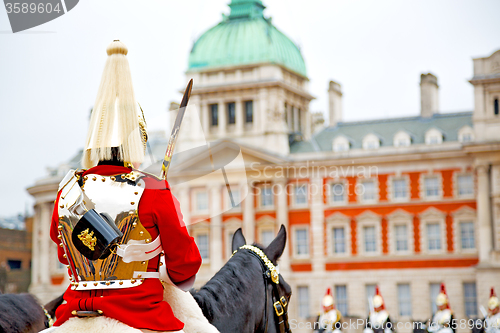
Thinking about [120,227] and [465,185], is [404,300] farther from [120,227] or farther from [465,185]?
[120,227]

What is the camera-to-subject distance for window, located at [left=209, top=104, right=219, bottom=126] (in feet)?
138

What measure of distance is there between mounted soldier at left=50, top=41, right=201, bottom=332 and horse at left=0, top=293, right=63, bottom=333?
Answer: 78.3 inches

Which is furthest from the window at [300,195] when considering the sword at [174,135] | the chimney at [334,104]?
the sword at [174,135]

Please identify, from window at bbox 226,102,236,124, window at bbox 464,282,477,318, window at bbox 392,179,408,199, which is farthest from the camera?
window at bbox 226,102,236,124

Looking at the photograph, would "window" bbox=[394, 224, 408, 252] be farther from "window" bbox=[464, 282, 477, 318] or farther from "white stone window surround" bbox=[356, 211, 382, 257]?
"window" bbox=[464, 282, 477, 318]

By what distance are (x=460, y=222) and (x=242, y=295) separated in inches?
1319

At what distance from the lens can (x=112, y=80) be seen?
2.79 metres

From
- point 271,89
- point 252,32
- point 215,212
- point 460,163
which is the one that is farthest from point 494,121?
point 215,212

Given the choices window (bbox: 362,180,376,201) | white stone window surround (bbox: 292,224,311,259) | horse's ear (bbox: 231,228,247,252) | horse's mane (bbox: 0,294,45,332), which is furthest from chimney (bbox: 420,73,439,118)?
horse's ear (bbox: 231,228,247,252)

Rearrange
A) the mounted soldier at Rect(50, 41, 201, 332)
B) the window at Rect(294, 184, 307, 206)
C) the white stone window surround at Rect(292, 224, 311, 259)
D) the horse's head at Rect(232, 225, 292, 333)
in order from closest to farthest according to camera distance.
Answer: the mounted soldier at Rect(50, 41, 201, 332)
the horse's head at Rect(232, 225, 292, 333)
the white stone window surround at Rect(292, 224, 311, 259)
the window at Rect(294, 184, 307, 206)

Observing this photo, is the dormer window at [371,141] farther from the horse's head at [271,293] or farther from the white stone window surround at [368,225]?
the horse's head at [271,293]

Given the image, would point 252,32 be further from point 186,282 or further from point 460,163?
point 186,282

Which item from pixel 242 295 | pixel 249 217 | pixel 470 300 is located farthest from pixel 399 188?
pixel 242 295

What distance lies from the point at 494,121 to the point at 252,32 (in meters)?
15.5
